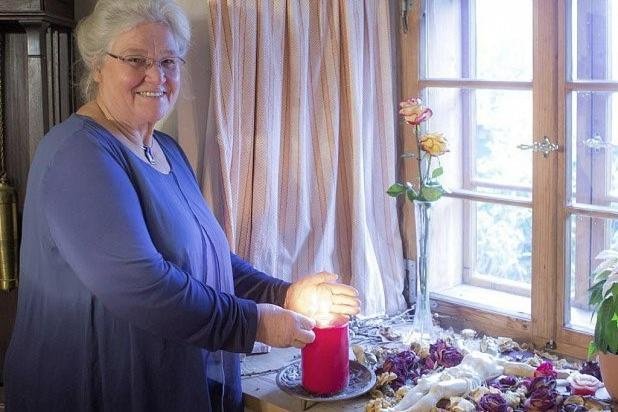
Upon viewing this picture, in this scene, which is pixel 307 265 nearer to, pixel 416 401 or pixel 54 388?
pixel 416 401

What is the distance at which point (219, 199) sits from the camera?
2.01 m

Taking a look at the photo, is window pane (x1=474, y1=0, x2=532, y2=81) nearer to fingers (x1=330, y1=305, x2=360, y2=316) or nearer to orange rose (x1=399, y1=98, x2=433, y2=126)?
orange rose (x1=399, y1=98, x2=433, y2=126)

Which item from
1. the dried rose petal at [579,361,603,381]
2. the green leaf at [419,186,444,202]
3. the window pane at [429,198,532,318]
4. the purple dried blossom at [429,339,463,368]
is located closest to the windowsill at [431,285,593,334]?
the window pane at [429,198,532,318]

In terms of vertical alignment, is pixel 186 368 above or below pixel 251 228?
below

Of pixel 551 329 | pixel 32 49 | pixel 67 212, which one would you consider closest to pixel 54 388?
pixel 67 212

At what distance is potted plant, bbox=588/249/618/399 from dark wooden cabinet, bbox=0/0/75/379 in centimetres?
128

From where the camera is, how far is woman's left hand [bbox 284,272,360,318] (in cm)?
176

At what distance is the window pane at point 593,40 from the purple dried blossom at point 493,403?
0.72 m

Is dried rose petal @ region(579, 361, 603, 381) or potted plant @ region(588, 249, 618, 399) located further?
dried rose petal @ region(579, 361, 603, 381)

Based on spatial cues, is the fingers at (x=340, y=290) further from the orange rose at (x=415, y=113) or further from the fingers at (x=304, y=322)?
the orange rose at (x=415, y=113)

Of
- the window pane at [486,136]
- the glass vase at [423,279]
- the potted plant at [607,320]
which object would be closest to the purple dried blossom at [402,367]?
the glass vase at [423,279]

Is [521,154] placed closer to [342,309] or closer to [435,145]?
[435,145]

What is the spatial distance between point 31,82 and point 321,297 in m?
0.88

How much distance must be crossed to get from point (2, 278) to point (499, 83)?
4.18 ft
